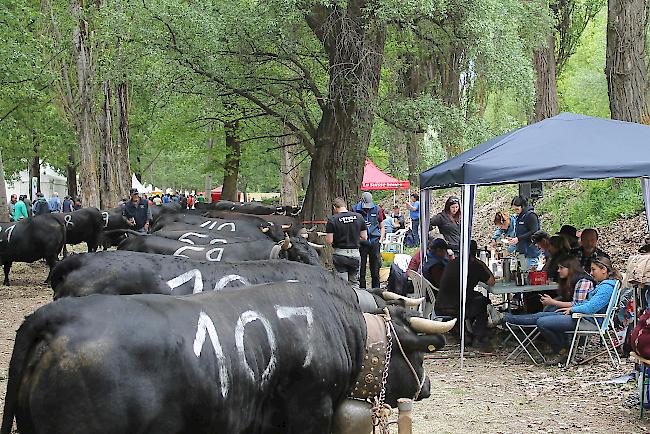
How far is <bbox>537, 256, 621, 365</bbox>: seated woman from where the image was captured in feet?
30.4

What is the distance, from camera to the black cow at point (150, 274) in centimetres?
756

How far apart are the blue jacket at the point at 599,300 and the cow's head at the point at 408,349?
4681 millimetres

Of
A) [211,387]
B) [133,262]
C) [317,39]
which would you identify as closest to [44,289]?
[317,39]

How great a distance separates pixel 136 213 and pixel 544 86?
1308 centimetres

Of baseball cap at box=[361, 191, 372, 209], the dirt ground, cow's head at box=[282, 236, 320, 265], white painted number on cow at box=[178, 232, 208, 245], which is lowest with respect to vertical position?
the dirt ground

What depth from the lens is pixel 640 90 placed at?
1675 centimetres

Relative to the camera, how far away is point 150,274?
25.9 feet

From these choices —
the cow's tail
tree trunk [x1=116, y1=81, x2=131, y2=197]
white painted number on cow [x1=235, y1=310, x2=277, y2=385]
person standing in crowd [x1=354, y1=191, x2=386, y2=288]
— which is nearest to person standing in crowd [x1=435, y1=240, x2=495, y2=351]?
person standing in crowd [x1=354, y1=191, x2=386, y2=288]

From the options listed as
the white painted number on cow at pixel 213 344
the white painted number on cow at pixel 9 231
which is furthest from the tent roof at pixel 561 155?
the white painted number on cow at pixel 9 231

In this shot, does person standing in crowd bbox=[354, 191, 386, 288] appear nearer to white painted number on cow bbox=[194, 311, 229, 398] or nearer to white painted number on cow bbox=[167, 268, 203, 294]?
white painted number on cow bbox=[167, 268, 203, 294]

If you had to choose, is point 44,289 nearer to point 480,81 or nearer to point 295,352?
point 480,81

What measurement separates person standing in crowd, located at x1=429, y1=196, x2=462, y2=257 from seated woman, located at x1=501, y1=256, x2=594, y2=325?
2.42m

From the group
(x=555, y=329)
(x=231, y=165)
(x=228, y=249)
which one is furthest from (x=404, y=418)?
(x=231, y=165)

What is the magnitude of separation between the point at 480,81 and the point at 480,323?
8698 millimetres
